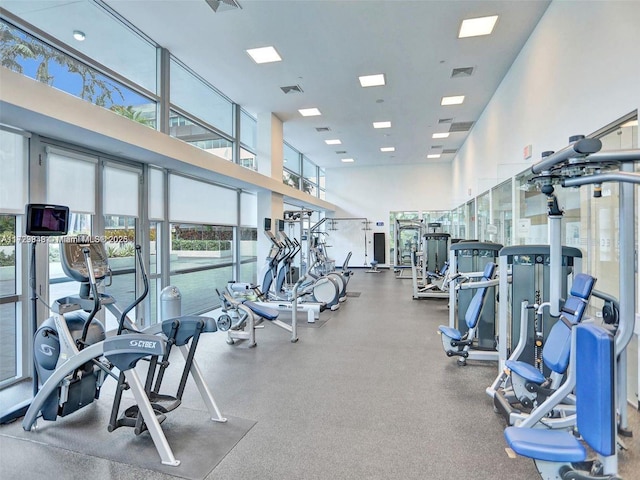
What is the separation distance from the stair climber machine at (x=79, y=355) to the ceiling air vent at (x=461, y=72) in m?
6.29

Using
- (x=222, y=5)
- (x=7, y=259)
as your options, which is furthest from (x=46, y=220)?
(x=222, y=5)

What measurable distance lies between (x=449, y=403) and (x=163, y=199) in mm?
4787

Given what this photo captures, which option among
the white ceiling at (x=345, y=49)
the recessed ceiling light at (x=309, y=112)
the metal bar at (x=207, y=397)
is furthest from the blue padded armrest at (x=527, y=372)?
the recessed ceiling light at (x=309, y=112)

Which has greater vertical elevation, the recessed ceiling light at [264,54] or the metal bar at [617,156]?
the recessed ceiling light at [264,54]

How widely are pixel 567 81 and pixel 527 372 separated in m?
3.35

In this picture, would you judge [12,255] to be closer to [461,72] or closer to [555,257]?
[555,257]

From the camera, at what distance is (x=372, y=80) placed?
659 centimetres

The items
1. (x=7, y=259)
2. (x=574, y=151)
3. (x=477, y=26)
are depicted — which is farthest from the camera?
(x=477, y=26)

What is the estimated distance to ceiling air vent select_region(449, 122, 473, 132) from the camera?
929 cm

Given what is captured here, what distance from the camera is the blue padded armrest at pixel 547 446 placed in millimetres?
1566

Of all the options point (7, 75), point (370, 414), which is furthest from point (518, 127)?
point (7, 75)

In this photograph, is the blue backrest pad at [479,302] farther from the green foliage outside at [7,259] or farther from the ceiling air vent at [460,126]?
the ceiling air vent at [460,126]

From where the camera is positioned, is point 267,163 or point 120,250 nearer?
point 120,250

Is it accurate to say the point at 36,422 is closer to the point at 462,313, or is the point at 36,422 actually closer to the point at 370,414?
the point at 370,414
